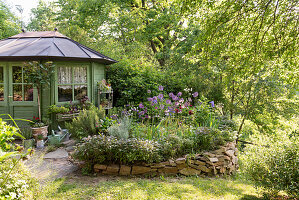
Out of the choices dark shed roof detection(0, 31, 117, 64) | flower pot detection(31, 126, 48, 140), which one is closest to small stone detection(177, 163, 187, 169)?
flower pot detection(31, 126, 48, 140)

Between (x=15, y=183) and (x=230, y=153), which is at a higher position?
(x=15, y=183)

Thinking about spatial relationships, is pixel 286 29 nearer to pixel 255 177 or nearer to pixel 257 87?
pixel 255 177

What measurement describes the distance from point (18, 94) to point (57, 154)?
8.48 feet

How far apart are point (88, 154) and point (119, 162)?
22.6 inches

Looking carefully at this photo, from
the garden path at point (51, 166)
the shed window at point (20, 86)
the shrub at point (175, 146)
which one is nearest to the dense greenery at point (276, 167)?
the shrub at point (175, 146)

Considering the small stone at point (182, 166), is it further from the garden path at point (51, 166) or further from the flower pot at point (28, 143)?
the flower pot at point (28, 143)

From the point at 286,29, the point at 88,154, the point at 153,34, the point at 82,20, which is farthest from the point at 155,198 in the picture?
the point at 82,20

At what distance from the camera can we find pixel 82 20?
13227mm

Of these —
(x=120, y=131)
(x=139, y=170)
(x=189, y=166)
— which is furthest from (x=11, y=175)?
(x=189, y=166)

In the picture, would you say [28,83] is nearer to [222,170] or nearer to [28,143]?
[28,143]

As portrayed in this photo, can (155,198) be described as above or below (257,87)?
below

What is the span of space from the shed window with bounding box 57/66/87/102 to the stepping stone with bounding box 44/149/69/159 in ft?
5.79

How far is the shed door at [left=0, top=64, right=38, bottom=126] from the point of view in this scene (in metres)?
6.30

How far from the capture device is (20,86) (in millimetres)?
6336
